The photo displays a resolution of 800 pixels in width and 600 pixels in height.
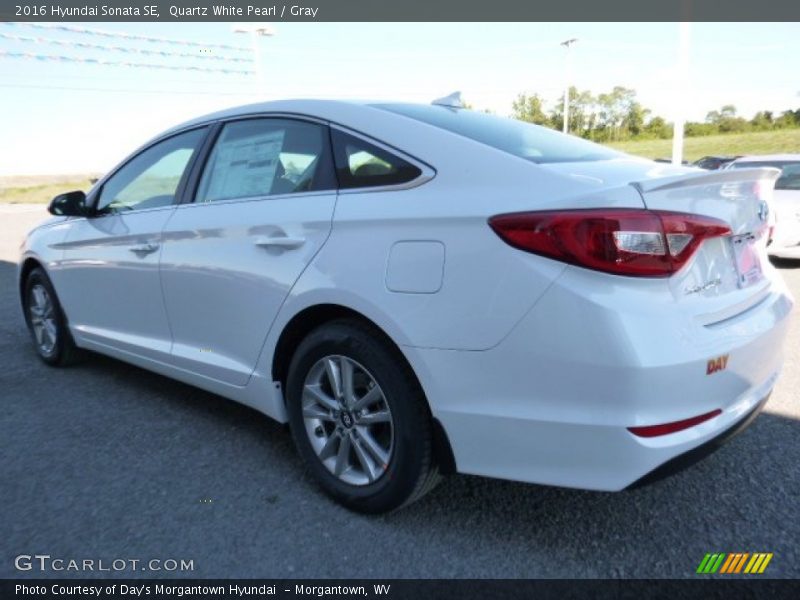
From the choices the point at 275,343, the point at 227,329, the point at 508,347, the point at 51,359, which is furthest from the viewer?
the point at 51,359

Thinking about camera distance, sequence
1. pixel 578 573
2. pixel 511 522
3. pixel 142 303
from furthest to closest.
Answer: pixel 142 303, pixel 511 522, pixel 578 573

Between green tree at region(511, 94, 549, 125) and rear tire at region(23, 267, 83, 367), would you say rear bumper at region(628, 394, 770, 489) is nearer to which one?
rear tire at region(23, 267, 83, 367)

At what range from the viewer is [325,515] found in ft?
7.94

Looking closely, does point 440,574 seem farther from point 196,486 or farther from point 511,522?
point 196,486

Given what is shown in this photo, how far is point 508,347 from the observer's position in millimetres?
1870

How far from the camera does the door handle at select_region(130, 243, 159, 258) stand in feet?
10.5

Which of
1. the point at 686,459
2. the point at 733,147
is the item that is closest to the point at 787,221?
the point at 686,459

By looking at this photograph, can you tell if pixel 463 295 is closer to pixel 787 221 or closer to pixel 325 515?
pixel 325 515

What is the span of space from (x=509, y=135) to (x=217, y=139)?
1.48 metres

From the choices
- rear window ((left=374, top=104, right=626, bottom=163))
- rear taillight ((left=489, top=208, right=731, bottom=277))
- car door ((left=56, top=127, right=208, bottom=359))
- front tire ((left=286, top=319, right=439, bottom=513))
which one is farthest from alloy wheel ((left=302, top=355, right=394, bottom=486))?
car door ((left=56, top=127, right=208, bottom=359))

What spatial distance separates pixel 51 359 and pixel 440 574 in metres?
3.48

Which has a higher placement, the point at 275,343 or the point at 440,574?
the point at 275,343

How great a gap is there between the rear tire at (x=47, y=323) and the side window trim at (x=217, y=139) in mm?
1724

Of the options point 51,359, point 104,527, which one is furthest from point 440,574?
point 51,359
